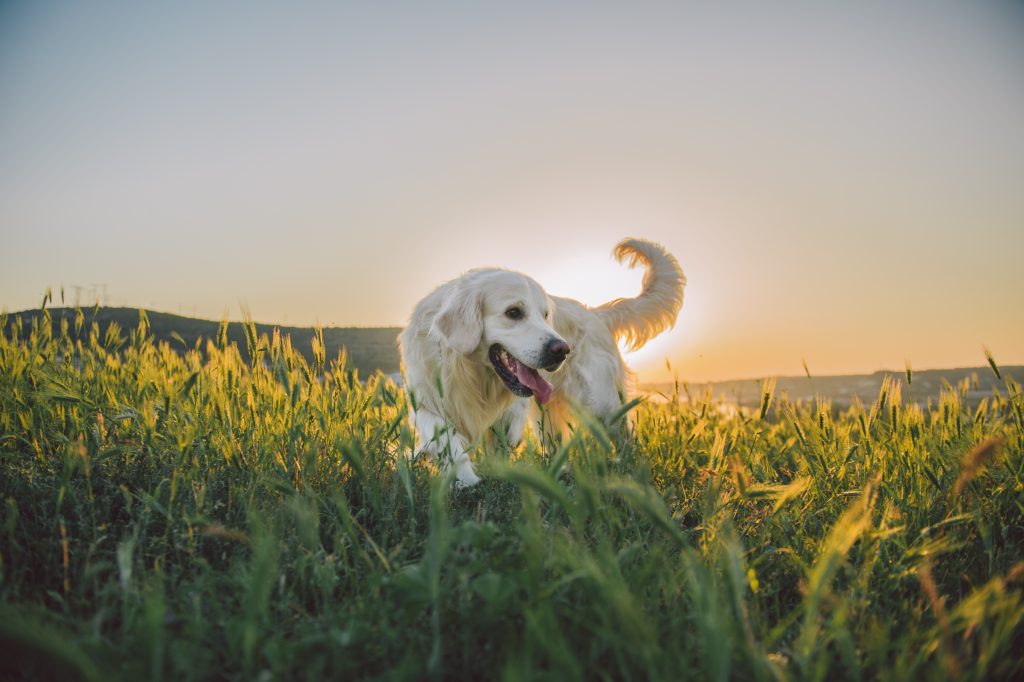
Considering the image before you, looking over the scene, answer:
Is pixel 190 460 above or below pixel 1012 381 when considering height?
above

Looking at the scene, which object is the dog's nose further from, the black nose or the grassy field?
the grassy field

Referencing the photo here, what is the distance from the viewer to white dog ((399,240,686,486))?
12.5ft

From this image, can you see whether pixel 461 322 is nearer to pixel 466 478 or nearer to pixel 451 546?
pixel 466 478

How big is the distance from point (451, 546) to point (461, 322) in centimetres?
260

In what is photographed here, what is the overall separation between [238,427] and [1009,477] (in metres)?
3.22

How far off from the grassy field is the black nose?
85 centimetres

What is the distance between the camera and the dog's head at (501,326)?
3820 mm

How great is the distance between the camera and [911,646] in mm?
1326

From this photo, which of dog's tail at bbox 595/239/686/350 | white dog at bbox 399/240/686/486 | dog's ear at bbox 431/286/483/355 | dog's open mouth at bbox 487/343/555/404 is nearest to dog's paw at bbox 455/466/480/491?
white dog at bbox 399/240/686/486

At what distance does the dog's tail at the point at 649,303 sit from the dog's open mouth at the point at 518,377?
175 centimetres

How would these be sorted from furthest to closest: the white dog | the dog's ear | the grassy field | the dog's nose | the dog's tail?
the dog's tail, the dog's ear, the white dog, the dog's nose, the grassy field

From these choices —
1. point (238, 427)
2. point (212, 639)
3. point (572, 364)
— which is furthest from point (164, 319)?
point (212, 639)

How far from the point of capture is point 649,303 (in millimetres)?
5547

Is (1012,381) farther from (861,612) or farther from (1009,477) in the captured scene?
(861,612)
